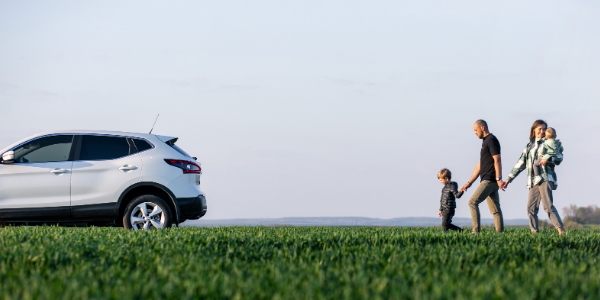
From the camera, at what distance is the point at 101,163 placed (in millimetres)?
11234

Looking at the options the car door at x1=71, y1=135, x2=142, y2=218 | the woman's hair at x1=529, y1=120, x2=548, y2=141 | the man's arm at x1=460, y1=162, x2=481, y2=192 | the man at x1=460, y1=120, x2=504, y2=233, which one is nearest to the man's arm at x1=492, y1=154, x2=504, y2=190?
the man at x1=460, y1=120, x2=504, y2=233

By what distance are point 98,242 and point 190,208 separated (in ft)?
11.0

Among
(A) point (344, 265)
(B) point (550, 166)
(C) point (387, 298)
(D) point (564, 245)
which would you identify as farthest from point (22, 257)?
(B) point (550, 166)

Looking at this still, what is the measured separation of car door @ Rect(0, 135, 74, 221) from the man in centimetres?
713

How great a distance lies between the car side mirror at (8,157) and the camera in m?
11.0

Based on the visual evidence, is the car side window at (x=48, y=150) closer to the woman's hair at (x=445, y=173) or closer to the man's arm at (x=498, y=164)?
the woman's hair at (x=445, y=173)

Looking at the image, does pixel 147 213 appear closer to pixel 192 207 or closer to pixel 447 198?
pixel 192 207

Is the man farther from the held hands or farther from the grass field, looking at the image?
the grass field

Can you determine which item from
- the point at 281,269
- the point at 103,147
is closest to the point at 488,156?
the point at 281,269

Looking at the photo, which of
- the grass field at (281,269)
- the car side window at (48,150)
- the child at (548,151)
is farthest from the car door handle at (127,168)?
the child at (548,151)

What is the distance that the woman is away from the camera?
37.2 ft

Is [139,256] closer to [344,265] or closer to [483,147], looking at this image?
[344,265]

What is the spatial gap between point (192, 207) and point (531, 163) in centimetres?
608

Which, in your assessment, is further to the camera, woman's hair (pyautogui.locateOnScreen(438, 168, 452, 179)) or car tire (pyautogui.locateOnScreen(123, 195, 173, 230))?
woman's hair (pyautogui.locateOnScreen(438, 168, 452, 179))
